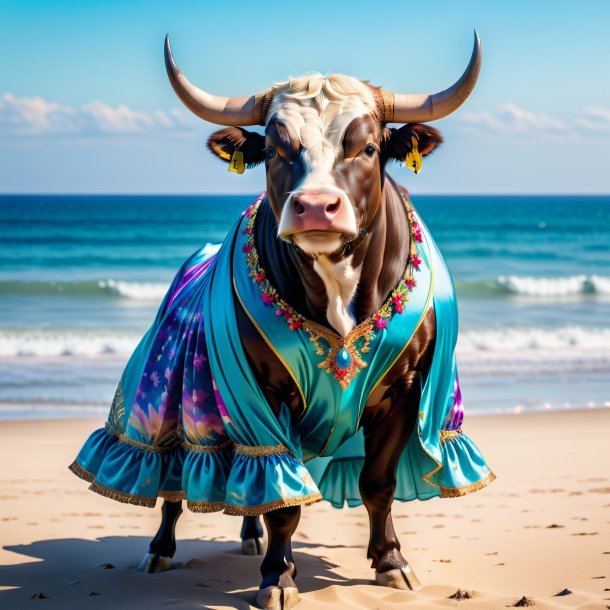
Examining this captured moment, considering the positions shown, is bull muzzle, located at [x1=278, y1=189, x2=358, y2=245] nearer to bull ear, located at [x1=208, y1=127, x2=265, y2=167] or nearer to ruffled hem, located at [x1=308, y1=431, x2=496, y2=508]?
bull ear, located at [x1=208, y1=127, x2=265, y2=167]

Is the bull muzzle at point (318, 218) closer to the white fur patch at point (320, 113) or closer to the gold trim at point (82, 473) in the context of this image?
the white fur patch at point (320, 113)

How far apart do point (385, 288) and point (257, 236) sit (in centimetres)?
58

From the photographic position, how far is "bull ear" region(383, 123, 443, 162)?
4.70m

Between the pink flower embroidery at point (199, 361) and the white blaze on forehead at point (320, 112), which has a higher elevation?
the white blaze on forehead at point (320, 112)

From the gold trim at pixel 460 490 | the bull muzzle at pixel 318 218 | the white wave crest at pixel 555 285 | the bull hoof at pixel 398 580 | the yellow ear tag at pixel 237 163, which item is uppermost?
the white wave crest at pixel 555 285

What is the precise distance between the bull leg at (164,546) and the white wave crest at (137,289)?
53.5ft

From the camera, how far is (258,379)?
15.3 ft

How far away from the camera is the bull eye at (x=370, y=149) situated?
447cm

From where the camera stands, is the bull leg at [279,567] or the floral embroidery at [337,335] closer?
the floral embroidery at [337,335]

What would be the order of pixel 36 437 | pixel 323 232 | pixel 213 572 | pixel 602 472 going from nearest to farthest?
pixel 323 232 < pixel 213 572 < pixel 602 472 < pixel 36 437

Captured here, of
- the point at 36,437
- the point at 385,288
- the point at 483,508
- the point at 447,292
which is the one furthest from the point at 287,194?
the point at 36,437

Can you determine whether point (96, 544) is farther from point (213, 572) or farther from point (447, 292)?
point (447, 292)

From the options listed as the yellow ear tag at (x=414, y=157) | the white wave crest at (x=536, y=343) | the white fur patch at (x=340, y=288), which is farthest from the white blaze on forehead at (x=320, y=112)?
the white wave crest at (x=536, y=343)

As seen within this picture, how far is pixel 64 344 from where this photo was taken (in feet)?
48.9
